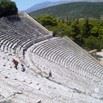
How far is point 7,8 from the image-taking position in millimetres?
39031

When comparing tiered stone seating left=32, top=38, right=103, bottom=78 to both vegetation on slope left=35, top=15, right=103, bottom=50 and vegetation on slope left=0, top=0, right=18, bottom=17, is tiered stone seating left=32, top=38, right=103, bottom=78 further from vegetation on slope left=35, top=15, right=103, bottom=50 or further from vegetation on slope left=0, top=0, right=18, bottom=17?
vegetation on slope left=35, top=15, right=103, bottom=50

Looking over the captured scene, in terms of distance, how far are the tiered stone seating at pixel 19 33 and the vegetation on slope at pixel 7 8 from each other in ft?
2.40

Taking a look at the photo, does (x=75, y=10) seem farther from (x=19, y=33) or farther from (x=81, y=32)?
(x=19, y=33)

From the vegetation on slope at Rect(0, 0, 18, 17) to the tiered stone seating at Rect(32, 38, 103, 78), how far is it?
5.63 metres

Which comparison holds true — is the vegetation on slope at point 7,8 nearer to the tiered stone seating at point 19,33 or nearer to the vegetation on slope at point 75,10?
the tiered stone seating at point 19,33

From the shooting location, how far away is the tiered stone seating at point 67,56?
32438mm

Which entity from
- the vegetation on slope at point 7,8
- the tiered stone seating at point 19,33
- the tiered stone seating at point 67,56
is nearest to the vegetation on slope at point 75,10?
the tiered stone seating at point 19,33

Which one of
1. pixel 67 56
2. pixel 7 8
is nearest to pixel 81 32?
pixel 7 8

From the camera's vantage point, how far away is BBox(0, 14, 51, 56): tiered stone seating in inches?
1235

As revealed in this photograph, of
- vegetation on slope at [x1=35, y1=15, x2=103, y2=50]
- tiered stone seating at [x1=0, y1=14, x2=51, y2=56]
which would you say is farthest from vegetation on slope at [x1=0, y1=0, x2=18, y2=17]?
vegetation on slope at [x1=35, y1=15, x2=103, y2=50]

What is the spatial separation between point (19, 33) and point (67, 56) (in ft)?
17.9

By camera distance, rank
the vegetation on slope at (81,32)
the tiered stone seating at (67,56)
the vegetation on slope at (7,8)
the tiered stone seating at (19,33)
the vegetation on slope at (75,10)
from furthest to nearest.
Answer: the vegetation on slope at (75,10), the vegetation on slope at (81,32), the vegetation on slope at (7,8), the tiered stone seating at (67,56), the tiered stone seating at (19,33)

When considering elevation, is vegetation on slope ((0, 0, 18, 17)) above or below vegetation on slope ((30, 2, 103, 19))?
above

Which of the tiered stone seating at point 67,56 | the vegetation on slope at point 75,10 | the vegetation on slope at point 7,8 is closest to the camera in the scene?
the tiered stone seating at point 67,56
